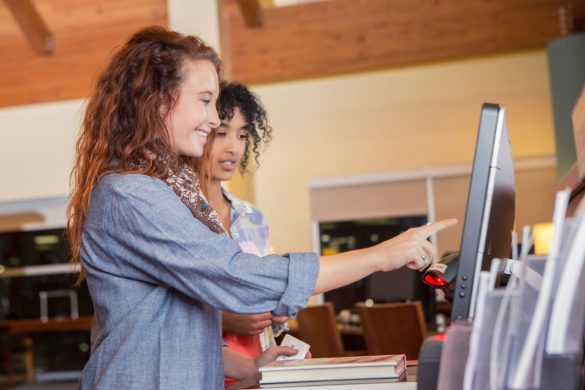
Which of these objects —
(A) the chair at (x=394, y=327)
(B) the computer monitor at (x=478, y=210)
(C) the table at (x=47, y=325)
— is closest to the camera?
(B) the computer monitor at (x=478, y=210)

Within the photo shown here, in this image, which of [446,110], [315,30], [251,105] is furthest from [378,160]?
[251,105]

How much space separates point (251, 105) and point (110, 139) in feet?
3.56

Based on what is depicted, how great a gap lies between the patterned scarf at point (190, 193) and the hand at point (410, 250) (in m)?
0.33

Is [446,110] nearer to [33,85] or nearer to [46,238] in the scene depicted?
[33,85]

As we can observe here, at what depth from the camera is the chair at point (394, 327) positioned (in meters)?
4.45

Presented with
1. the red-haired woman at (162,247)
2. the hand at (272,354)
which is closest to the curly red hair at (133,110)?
the red-haired woman at (162,247)

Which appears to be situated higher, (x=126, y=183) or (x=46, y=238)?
(x=126, y=183)

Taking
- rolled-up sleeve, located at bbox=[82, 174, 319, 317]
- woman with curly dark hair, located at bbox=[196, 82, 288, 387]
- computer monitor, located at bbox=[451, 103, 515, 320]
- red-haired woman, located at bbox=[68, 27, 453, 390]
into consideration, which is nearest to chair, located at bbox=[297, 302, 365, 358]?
woman with curly dark hair, located at bbox=[196, 82, 288, 387]

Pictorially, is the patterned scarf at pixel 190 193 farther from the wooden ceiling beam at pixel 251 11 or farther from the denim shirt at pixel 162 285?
the wooden ceiling beam at pixel 251 11

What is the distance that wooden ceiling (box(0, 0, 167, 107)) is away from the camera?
8.03 metres

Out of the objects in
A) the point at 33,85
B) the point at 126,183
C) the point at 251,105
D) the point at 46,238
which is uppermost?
the point at 33,85

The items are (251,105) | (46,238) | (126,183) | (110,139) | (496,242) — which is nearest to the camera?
(496,242)

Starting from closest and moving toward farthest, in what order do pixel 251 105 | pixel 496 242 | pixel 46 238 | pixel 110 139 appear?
1. pixel 496 242
2. pixel 110 139
3. pixel 251 105
4. pixel 46 238

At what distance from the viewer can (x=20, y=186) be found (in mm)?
8633
